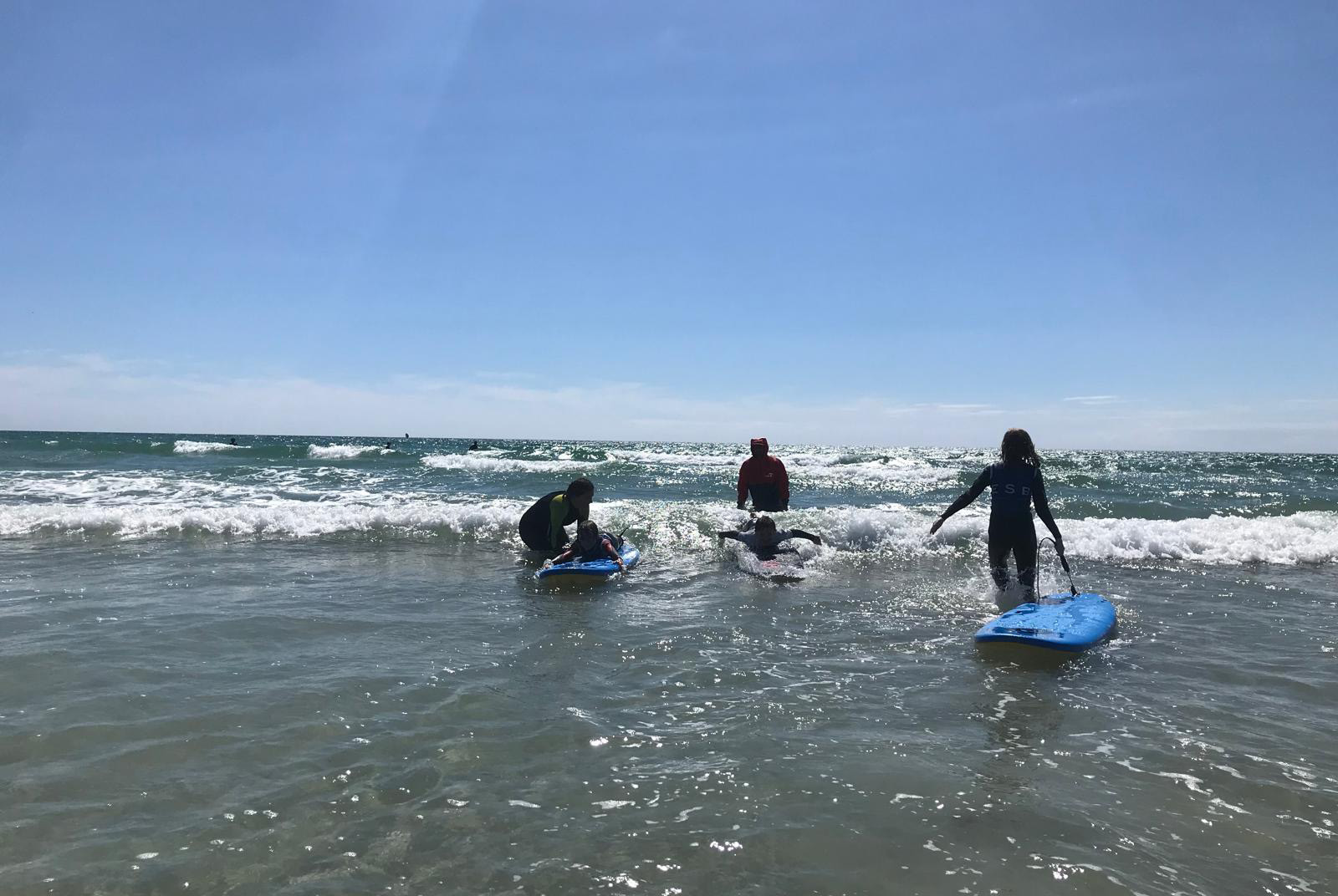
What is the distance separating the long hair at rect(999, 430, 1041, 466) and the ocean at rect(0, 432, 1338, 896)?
5.59 ft

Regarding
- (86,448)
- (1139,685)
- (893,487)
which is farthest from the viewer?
(86,448)

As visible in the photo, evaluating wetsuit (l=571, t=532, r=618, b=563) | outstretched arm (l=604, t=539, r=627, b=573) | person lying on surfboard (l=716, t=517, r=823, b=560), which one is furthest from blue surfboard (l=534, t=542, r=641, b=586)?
person lying on surfboard (l=716, t=517, r=823, b=560)

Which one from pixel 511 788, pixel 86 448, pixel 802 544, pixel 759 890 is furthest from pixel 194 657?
pixel 86 448

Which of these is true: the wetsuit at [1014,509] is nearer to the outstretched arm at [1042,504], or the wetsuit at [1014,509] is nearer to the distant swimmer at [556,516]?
the outstretched arm at [1042,504]

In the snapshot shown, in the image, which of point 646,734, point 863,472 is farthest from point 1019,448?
point 863,472

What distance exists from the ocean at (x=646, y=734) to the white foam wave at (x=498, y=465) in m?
24.3

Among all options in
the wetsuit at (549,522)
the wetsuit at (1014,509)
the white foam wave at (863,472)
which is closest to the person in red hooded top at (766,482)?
the wetsuit at (549,522)

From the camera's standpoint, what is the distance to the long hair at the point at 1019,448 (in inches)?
293

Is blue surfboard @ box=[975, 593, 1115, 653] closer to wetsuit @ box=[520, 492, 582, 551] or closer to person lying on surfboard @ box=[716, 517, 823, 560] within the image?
person lying on surfboard @ box=[716, 517, 823, 560]

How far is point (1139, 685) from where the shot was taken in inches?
219

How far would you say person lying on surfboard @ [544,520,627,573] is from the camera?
975cm

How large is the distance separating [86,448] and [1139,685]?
178 ft

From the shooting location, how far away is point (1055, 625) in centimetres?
662

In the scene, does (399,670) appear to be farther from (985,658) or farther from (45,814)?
(985,658)
